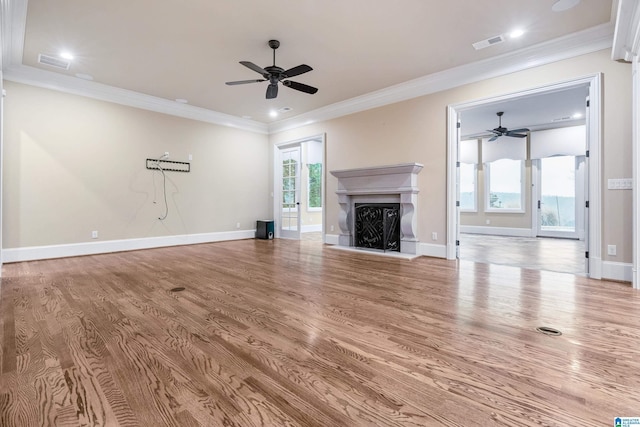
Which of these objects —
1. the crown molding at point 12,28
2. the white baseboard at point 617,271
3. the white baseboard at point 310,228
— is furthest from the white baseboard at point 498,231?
the crown molding at point 12,28

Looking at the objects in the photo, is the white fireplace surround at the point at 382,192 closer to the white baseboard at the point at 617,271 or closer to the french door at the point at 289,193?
the french door at the point at 289,193

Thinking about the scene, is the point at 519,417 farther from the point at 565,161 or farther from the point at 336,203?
the point at 565,161

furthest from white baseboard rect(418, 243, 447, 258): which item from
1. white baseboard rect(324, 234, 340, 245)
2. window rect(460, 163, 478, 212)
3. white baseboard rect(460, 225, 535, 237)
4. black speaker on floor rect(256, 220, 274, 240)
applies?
window rect(460, 163, 478, 212)

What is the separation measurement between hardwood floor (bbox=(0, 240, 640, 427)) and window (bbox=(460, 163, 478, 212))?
627 cm

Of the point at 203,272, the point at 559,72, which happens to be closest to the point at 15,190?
the point at 203,272

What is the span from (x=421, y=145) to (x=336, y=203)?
2.10m

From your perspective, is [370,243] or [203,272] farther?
[370,243]

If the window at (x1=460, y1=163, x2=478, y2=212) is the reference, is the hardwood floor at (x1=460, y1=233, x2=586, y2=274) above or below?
below

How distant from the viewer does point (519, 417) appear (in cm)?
123

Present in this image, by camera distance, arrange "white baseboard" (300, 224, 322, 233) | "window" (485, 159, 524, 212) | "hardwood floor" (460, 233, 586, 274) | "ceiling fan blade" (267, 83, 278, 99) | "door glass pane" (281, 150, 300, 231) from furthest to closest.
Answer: "white baseboard" (300, 224, 322, 233) → "window" (485, 159, 524, 212) → "door glass pane" (281, 150, 300, 231) → "hardwood floor" (460, 233, 586, 274) → "ceiling fan blade" (267, 83, 278, 99)

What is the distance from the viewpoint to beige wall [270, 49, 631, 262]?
3.51 meters

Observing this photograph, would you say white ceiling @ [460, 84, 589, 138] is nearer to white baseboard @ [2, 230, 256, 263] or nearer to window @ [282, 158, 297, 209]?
window @ [282, 158, 297, 209]

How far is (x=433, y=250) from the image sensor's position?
501cm

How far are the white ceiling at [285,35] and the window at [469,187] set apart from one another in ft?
17.8
